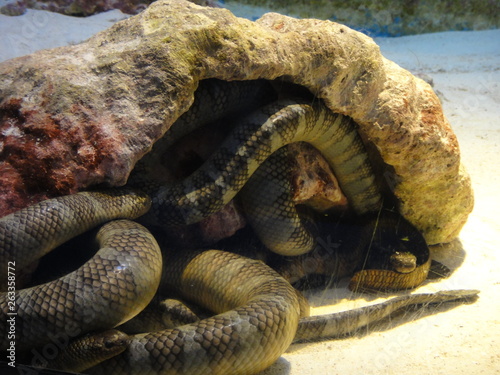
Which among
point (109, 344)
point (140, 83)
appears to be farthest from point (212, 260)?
point (140, 83)

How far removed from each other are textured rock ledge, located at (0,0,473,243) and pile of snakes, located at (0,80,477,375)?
157 millimetres

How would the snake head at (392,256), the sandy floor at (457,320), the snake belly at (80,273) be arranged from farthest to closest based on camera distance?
the snake head at (392,256), the sandy floor at (457,320), the snake belly at (80,273)

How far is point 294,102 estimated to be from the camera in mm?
2775

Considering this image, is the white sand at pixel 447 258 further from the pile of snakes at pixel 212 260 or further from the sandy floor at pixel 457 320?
the pile of snakes at pixel 212 260

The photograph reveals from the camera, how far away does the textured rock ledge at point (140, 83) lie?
7.23 ft

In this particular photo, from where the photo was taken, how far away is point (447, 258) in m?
3.64

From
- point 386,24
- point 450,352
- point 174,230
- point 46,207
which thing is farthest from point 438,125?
point 386,24

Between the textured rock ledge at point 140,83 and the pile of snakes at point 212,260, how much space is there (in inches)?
6.2

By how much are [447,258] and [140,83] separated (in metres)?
2.72

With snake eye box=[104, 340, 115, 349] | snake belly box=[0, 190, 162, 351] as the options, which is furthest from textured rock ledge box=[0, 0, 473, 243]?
snake eye box=[104, 340, 115, 349]

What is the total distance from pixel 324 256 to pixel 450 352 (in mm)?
1108

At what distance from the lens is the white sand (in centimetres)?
223

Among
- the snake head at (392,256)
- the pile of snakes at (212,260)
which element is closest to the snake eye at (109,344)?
the pile of snakes at (212,260)

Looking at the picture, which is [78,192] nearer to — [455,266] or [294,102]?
[294,102]
